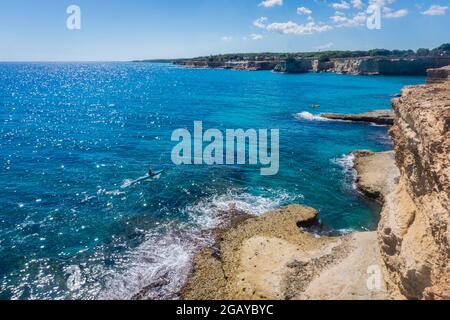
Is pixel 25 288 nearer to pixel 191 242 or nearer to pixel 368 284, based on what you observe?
pixel 191 242

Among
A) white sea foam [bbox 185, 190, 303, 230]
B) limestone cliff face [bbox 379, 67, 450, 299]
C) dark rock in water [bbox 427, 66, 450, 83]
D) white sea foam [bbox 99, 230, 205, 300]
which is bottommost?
white sea foam [bbox 99, 230, 205, 300]

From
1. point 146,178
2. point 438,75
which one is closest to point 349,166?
point 438,75

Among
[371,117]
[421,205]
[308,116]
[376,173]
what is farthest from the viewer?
[308,116]

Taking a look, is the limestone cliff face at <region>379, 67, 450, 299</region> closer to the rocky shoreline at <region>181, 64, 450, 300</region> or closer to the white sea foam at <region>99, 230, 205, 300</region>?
Answer: the rocky shoreline at <region>181, 64, 450, 300</region>

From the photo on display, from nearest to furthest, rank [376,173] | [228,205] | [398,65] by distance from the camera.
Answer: [228,205] < [376,173] < [398,65]

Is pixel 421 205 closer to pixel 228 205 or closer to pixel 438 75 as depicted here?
pixel 228 205

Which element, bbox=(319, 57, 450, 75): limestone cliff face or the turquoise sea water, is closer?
the turquoise sea water

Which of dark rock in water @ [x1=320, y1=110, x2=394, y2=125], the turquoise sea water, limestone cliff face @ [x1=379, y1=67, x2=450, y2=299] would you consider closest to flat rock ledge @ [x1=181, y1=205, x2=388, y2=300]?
the turquoise sea water

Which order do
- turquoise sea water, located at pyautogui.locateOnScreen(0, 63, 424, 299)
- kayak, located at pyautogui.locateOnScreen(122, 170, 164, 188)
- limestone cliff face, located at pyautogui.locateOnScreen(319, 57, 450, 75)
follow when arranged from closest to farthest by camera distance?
turquoise sea water, located at pyautogui.locateOnScreen(0, 63, 424, 299)
kayak, located at pyautogui.locateOnScreen(122, 170, 164, 188)
limestone cliff face, located at pyautogui.locateOnScreen(319, 57, 450, 75)
